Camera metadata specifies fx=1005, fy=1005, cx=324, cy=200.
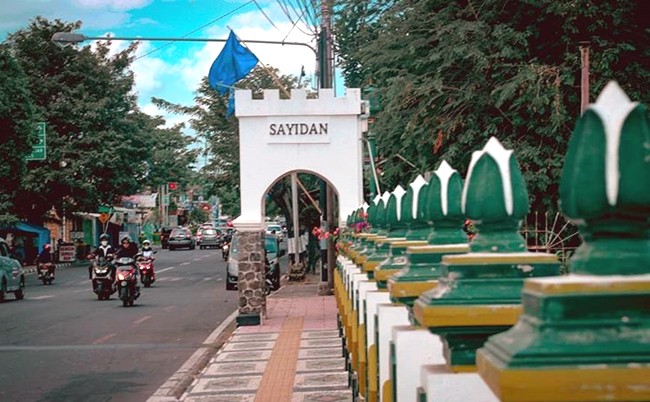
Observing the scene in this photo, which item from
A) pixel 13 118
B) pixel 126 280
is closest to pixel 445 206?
pixel 126 280

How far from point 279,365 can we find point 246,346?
7.19ft

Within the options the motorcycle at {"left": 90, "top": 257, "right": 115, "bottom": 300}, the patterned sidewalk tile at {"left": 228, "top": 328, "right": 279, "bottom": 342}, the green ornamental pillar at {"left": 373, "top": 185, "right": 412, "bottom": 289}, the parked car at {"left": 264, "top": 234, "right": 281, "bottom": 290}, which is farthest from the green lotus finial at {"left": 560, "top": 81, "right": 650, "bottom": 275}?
the parked car at {"left": 264, "top": 234, "right": 281, "bottom": 290}

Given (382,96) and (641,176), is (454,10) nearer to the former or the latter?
(382,96)

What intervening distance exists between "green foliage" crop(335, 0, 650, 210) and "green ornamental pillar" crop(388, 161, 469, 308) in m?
9.87

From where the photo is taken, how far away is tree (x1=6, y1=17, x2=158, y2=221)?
153 ft

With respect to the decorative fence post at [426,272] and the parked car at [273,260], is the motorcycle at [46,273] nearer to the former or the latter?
the parked car at [273,260]

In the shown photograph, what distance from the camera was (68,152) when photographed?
47.0 m

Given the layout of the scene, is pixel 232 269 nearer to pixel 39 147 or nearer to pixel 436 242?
pixel 39 147

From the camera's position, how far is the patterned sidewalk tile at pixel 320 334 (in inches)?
598

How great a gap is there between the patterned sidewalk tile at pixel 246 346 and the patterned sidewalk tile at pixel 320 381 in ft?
9.35

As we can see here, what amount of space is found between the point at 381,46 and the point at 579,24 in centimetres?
316

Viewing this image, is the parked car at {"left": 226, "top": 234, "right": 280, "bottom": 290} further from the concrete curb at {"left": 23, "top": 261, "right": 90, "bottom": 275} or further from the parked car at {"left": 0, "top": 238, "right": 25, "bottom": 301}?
the concrete curb at {"left": 23, "top": 261, "right": 90, "bottom": 275}

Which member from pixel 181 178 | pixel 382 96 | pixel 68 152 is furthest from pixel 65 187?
pixel 382 96

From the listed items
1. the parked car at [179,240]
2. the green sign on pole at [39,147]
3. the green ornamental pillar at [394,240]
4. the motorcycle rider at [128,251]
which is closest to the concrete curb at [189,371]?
the green ornamental pillar at [394,240]
